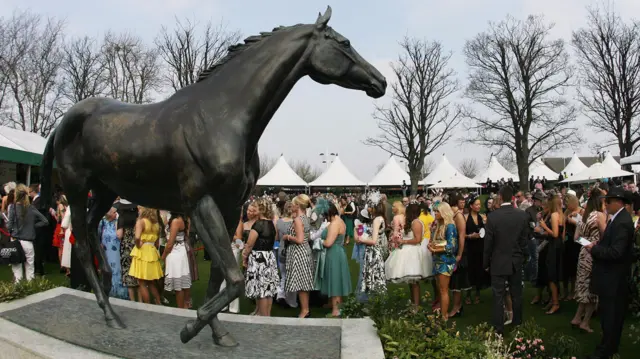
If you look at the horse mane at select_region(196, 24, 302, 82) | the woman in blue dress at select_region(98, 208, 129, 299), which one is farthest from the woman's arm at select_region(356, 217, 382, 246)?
the horse mane at select_region(196, 24, 302, 82)

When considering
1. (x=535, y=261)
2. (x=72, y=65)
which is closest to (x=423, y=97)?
(x=72, y=65)

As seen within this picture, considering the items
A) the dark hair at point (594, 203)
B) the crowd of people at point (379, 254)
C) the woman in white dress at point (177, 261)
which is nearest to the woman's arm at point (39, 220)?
the crowd of people at point (379, 254)

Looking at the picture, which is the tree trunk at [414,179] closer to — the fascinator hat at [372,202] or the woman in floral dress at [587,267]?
the fascinator hat at [372,202]

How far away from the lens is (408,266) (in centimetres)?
877

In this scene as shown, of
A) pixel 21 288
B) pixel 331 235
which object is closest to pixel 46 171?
pixel 21 288

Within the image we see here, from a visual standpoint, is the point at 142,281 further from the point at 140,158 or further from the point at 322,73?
the point at 322,73

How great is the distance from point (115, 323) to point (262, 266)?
12.7 ft

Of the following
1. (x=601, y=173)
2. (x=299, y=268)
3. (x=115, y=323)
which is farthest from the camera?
(x=601, y=173)

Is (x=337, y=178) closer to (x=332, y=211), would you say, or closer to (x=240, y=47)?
(x=332, y=211)

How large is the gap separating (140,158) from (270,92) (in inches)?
46.2

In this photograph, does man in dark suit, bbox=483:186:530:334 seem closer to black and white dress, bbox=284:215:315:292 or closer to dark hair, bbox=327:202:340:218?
dark hair, bbox=327:202:340:218

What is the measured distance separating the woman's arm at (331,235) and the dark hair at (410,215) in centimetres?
131

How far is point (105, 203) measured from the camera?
4.91 m

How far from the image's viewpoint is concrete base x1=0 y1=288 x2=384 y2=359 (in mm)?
3768
